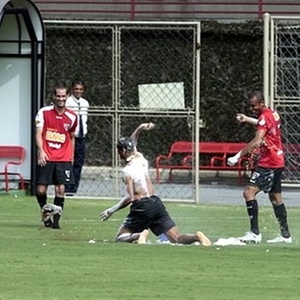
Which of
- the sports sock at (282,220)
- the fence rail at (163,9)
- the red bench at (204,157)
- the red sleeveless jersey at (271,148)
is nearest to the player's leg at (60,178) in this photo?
the red sleeveless jersey at (271,148)

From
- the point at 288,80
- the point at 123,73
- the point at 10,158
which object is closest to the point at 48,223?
the point at 10,158

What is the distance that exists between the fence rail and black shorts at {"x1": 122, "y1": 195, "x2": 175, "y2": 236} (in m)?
12.2

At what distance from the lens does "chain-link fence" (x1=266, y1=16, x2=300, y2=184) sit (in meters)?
20.8

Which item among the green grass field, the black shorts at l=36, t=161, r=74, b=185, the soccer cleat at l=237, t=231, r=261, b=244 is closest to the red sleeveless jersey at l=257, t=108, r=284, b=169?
the soccer cleat at l=237, t=231, r=261, b=244

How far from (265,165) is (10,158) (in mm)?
7210

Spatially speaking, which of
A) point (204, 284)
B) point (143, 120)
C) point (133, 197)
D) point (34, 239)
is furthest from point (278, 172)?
point (143, 120)

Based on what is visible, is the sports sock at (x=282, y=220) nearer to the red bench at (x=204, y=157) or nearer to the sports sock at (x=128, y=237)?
the sports sock at (x=128, y=237)

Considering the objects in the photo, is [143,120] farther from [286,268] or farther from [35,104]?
[286,268]

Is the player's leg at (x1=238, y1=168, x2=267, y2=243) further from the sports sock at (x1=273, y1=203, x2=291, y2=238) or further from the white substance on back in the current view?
the white substance on back

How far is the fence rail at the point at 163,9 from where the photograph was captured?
86.4 ft

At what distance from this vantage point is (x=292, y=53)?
73.5 feet

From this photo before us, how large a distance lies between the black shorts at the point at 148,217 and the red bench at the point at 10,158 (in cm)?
734

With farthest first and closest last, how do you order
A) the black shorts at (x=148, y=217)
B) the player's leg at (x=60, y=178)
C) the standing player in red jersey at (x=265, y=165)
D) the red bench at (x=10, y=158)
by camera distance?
the red bench at (x=10, y=158) → the player's leg at (x=60, y=178) → the standing player in red jersey at (x=265, y=165) → the black shorts at (x=148, y=217)

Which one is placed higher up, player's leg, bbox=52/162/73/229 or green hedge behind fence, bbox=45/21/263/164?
green hedge behind fence, bbox=45/21/263/164
